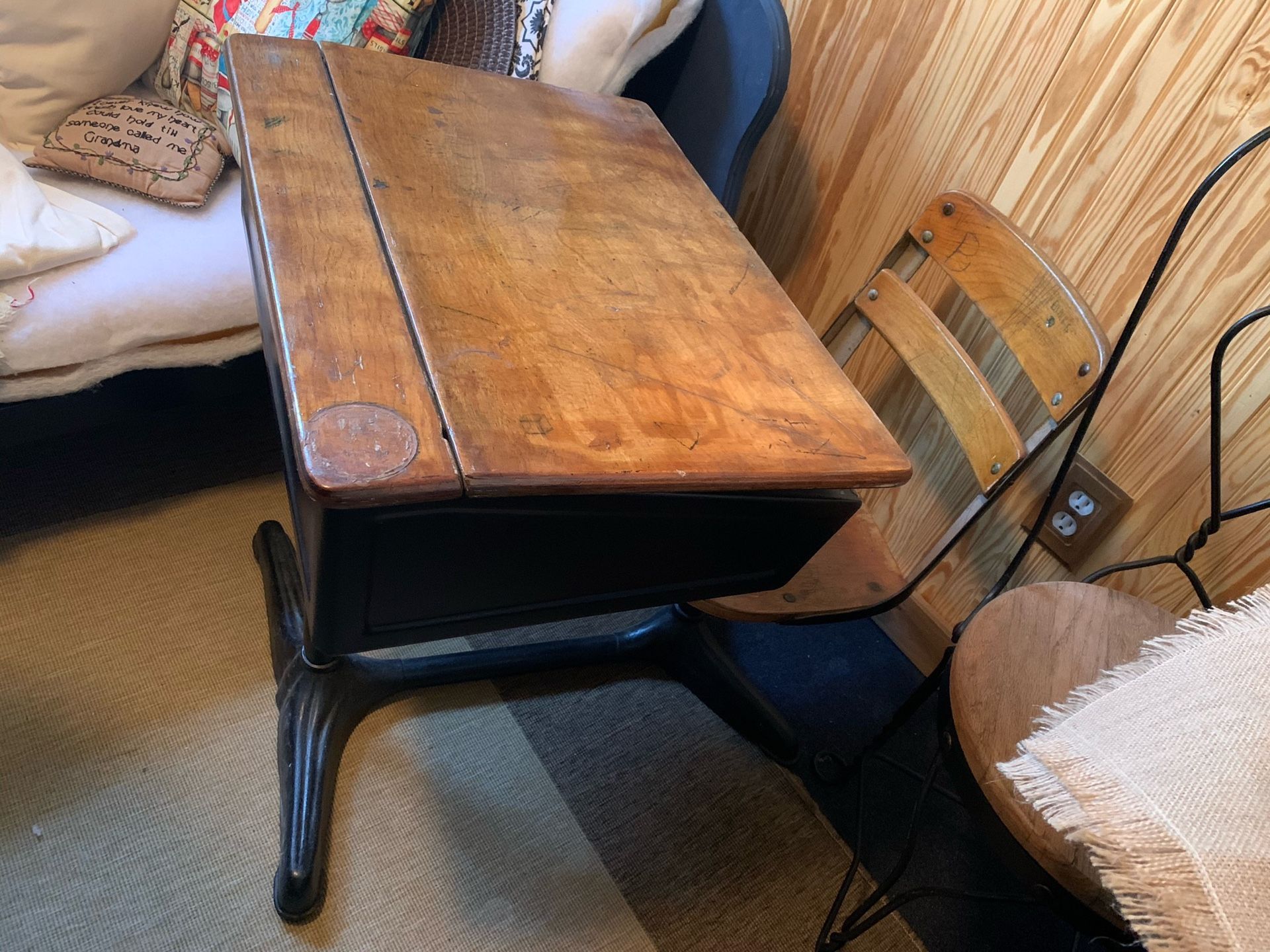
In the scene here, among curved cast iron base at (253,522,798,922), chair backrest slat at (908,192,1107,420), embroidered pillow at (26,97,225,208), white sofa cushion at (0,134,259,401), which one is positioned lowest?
curved cast iron base at (253,522,798,922)

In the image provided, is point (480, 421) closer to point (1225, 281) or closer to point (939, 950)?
point (1225, 281)

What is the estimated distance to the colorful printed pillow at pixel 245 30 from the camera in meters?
1.21

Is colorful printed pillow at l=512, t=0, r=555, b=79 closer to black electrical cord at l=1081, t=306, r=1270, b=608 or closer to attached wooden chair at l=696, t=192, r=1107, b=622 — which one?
attached wooden chair at l=696, t=192, r=1107, b=622

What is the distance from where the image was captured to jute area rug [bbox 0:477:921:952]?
99 centimetres

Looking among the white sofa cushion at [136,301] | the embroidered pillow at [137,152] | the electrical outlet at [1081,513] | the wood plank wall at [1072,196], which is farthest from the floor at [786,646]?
the electrical outlet at [1081,513]

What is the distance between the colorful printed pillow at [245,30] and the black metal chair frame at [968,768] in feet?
3.51

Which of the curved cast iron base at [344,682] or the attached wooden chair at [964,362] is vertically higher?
the attached wooden chair at [964,362]

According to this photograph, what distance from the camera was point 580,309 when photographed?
763 millimetres

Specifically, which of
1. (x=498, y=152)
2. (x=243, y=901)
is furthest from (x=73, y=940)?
(x=498, y=152)

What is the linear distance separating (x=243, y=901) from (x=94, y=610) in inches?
19.5

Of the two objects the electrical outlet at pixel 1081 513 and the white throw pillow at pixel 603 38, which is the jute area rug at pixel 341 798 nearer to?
the electrical outlet at pixel 1081 513

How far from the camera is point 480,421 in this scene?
61 cm

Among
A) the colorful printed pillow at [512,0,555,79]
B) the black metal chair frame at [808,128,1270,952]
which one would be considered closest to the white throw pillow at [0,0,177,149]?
the colorful printed pillow at [512,0,555,79]

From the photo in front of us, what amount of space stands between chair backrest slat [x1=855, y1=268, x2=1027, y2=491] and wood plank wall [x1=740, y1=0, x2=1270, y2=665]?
18 cm
